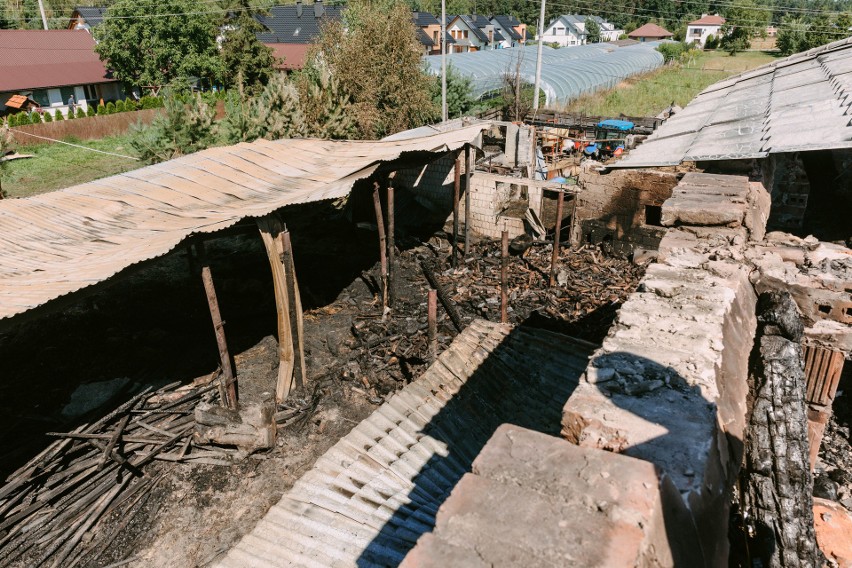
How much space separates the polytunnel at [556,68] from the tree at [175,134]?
555 inches

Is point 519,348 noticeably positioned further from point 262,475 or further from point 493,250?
point 493,250

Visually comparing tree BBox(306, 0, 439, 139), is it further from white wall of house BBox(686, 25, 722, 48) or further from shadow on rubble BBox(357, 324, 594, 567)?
white wall of house BBox(686, 25, 722, 48)

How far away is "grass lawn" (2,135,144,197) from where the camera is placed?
774 inches

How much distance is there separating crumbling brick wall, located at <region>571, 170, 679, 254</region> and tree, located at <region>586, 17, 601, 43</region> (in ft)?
232

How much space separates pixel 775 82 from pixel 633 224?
344 cm

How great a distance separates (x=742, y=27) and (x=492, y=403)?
7114 centimetres

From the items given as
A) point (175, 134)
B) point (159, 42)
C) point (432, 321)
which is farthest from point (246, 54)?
point (432, 321)

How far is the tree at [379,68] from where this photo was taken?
18.7 metres

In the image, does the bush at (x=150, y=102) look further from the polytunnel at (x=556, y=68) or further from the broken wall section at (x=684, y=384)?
the broken wall section at (x=684, y=384)

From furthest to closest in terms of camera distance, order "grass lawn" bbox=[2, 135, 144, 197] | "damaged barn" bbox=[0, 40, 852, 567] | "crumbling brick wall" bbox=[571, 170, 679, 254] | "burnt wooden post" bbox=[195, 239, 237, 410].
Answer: "grass lawn" bbox=[2, 135, 144, 197] → "crumbling brick wall" bbox=[571, 170, 679, 254] → "burnt wooden post" bbox=[195, 239, 237, 410] → "damaged barn" bbox=[0, 40, 852, 567]

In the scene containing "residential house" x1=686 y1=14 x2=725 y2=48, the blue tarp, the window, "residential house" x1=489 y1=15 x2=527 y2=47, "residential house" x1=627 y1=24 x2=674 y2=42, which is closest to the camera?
the blue tarp

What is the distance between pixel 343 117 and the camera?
17.0 meters

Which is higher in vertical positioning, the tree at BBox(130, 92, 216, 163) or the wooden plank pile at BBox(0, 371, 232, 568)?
the tree at BBox(130, 92, 216, 163)

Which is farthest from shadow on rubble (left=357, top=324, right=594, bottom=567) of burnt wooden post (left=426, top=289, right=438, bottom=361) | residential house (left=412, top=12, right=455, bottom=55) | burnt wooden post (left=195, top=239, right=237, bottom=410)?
residential house (left=412, top=12, right=455, bottom=55)
